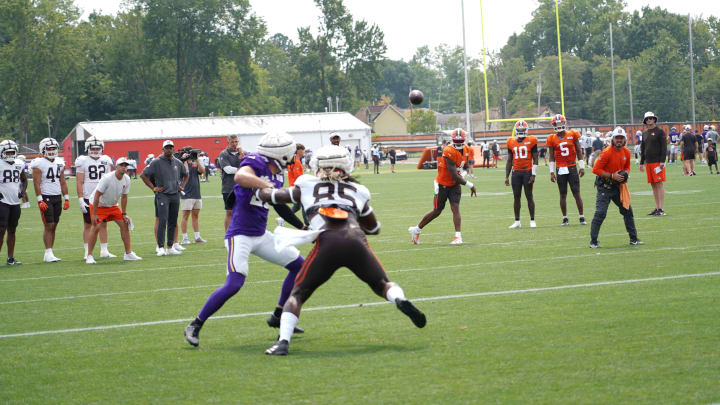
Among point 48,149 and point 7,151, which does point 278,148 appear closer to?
point 48,149

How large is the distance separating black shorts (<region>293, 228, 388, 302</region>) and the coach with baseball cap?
8.76 metres

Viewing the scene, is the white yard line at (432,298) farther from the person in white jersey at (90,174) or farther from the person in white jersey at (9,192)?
the person in white jersey at (9,192)

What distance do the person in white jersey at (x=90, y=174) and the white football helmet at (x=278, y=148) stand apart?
8601 mm

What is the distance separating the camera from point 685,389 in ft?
17.6

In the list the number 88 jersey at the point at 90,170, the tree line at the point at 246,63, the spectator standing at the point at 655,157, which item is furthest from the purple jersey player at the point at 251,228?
the tree line at the point at 246,63

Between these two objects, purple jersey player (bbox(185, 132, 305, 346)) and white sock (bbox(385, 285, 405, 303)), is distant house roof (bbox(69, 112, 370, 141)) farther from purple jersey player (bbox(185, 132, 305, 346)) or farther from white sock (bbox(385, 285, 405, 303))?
white sock (bbox(385, 285, 405, 303))

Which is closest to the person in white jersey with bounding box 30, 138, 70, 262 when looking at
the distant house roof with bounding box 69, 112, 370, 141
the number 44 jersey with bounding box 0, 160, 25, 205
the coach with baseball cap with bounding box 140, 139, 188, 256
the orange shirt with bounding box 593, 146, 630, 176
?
the number 44 jersey with bounding box 0, 160, 25, 205

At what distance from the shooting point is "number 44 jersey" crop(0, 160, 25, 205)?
15109 mm

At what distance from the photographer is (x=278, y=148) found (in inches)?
297

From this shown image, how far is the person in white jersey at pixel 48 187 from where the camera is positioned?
50.6ft

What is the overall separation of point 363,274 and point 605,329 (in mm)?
2163

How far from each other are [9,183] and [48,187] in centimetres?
69

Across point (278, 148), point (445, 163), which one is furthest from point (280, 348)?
point (445, 163)

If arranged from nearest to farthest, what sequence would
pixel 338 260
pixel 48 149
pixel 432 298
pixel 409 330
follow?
1. pixel 338 260
2. pixel 409 330
3. pixel 432 298
4. pixel 48 149
